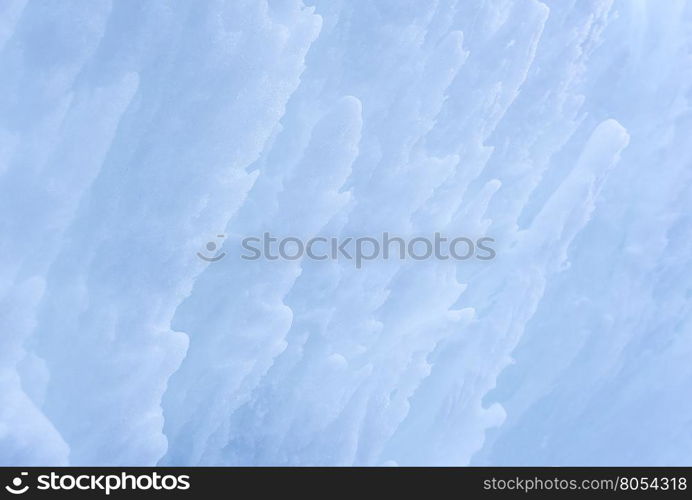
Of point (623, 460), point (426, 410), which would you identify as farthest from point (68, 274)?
point (623, 460)

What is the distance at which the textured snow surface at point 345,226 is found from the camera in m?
3.04

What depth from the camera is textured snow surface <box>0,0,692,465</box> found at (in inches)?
119

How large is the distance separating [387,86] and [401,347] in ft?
4.71

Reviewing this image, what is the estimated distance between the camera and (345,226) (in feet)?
12.3

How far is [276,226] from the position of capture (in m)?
3.60

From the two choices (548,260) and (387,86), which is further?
(548,260)

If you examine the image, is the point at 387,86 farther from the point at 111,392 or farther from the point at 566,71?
Answer: the point at 111,392
